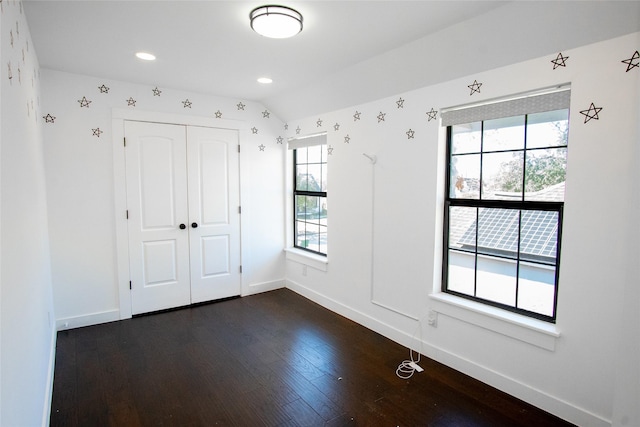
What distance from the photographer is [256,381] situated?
254 cm

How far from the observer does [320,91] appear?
11.8 ft

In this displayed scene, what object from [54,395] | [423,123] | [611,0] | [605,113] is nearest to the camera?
[611,0]

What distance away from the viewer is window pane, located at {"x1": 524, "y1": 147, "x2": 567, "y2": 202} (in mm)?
2189

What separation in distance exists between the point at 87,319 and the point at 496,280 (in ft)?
12.4

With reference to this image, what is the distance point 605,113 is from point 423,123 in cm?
120

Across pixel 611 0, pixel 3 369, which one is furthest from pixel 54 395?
pixel 611 0

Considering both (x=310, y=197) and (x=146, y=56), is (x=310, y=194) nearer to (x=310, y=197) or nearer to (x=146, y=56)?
(x=310, y=197)

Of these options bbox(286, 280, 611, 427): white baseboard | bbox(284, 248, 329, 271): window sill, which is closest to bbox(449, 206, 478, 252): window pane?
bbox(286, 280, 611, 427): white baseboard

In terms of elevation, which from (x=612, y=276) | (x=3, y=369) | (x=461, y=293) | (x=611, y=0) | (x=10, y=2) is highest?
(x=611, y=0)

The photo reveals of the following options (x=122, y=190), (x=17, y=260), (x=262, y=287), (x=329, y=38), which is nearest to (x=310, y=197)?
(x=262, y=287)

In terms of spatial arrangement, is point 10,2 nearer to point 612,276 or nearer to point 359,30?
point 359,30

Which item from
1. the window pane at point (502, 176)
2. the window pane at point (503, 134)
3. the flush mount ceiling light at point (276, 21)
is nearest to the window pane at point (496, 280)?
the window pane at point (502, 176)

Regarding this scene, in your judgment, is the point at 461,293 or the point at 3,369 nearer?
the point at 3,369

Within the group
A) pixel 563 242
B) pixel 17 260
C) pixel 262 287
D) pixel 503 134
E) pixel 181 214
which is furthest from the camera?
pixel 262 287
